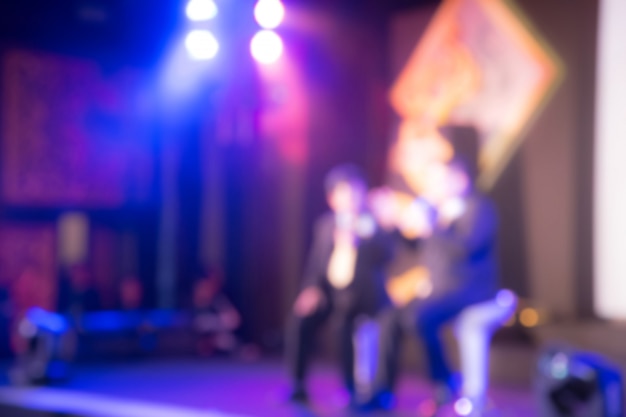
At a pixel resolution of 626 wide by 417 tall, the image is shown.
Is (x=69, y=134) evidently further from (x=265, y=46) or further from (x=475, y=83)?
(x=475, y=83)

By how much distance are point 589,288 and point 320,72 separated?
3319 millimetres

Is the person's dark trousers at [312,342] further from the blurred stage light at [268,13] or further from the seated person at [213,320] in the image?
the seated person at [213,320]

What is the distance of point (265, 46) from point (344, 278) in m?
2.63

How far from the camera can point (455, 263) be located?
5.19 m

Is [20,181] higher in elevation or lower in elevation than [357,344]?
higher

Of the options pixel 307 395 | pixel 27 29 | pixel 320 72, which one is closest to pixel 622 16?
pixel 320 72

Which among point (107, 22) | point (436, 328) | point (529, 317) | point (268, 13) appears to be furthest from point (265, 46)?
point (436, 328)

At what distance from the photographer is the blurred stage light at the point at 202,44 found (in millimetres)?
7328

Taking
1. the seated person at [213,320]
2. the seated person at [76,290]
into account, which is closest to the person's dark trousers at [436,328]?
the seated person at [213,320]

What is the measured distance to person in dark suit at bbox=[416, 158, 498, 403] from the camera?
5.15 m

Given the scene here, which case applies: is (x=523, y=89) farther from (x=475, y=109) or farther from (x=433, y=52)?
(x=433, y=52)

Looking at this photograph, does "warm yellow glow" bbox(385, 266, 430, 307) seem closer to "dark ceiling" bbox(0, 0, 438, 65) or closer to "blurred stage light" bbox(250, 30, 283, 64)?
"blurred stage light" bbox(250, 30, 283, 64)

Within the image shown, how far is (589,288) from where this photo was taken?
6.61 m

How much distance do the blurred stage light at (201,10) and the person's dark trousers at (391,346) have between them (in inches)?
124
